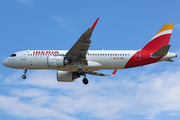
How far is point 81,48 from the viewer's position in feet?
114

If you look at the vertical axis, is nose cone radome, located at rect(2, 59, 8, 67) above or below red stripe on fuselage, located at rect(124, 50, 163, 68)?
above

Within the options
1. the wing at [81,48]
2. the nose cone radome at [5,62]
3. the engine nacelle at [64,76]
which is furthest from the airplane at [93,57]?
the engine nacelle at [64,76]

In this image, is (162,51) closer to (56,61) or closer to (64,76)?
(56,61)

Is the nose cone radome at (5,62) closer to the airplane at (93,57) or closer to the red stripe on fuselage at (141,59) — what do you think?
the airplane at (93,57)

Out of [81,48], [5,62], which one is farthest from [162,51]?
[5,62]

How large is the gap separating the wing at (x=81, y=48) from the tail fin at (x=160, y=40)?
798cm

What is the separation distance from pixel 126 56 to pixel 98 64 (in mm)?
3772

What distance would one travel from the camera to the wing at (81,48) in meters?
31.8

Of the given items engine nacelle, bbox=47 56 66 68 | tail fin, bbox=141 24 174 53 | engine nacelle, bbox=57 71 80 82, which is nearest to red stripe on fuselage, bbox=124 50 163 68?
tail fin, bbox=141 24 174 53

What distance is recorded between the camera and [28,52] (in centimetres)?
3894

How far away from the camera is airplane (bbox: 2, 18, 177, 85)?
35.7 m

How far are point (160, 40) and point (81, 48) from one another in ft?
35.3

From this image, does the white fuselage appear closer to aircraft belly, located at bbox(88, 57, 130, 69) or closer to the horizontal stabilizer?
aircraft belly, located at bbox(88, 57, 130, 69)

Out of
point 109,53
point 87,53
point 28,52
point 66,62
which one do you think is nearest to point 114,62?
point 109,53
